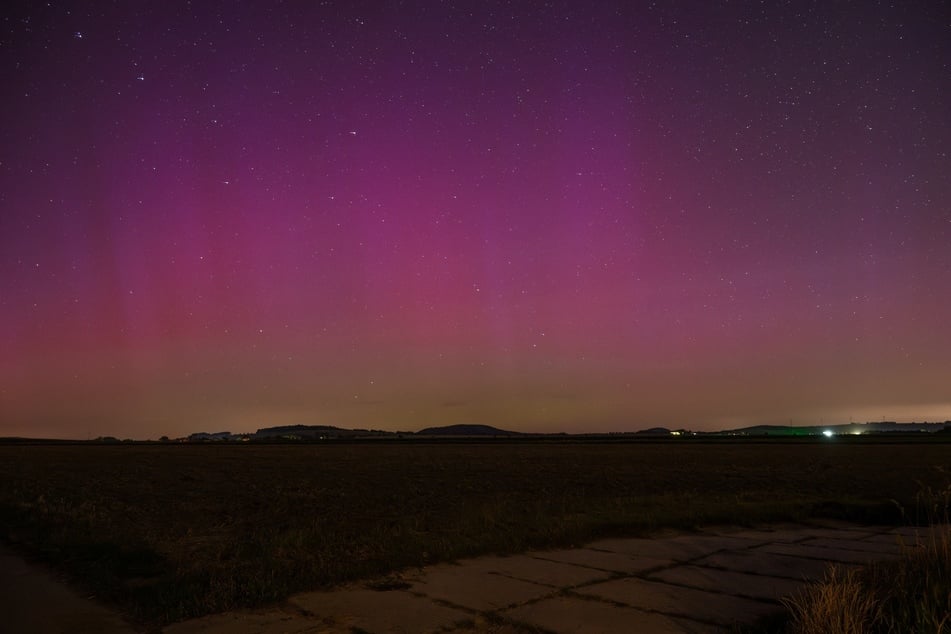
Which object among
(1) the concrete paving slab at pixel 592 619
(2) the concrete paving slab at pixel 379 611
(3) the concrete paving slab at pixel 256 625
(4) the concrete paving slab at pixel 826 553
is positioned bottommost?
(4) the concrete paving slab at pixel 826 553

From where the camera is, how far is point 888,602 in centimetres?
600

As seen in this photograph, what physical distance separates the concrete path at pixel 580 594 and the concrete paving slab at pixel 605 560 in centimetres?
2

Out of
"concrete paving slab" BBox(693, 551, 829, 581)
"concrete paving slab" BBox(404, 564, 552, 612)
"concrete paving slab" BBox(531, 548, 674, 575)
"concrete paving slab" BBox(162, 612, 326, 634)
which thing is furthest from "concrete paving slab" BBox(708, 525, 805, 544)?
"concrete paving slab" BBox(162, 612, 326, 634)

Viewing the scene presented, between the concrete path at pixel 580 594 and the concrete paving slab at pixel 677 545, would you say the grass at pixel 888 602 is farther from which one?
the concrete paving slab at pixel 677 545

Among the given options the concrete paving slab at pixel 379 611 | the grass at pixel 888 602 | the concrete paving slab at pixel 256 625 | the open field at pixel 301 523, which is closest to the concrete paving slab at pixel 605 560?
the open field at pixel 301 523

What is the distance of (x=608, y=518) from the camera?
13.1 meters

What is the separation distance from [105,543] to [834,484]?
2923 centimetres

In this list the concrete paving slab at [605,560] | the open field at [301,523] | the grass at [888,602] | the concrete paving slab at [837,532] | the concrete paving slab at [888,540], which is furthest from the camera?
the concrete paving slab at [837,532]

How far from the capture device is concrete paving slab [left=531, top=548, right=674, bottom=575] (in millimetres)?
8992

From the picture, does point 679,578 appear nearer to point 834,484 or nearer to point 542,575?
point 542,575

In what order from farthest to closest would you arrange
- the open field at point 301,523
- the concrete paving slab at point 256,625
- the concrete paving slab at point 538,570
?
the open field at point 301,523 → the concrete paving slab at point 538,570 → the concrete paving slab at point 256,625

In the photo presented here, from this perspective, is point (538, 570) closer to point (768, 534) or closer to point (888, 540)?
point (768, 534)

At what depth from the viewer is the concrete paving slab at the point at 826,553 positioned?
31.6 feet

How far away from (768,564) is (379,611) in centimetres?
559
